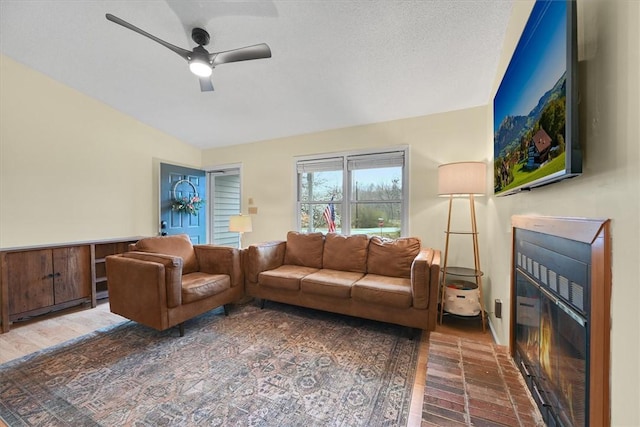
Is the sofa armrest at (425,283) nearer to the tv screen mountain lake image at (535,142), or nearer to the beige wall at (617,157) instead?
the tv screen mountain lake image at (535,142)

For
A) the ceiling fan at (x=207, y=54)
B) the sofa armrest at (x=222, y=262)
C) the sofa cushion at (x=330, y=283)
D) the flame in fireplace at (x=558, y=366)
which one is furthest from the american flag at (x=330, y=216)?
the flame in fireplace at (x=558, y=366)

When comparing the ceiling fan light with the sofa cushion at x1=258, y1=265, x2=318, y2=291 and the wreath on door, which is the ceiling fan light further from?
the wreath on door

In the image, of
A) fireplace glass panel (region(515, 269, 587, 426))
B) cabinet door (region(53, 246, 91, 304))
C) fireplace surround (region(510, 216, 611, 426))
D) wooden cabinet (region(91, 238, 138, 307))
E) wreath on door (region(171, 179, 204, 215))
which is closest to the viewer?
fireplace surround (region(510, 216, 611, 426))

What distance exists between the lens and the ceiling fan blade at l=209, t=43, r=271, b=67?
193 cm

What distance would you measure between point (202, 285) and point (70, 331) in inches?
→ 52.1

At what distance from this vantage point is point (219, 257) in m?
3.01

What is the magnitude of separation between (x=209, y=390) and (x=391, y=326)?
1720 mm

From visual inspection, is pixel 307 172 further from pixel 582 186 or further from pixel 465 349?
pixel 582 186

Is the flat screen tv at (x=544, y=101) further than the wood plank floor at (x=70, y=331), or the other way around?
the wood plank floor at (x=70, y=331)

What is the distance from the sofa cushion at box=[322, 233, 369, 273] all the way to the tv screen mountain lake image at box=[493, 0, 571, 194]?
5.68ft

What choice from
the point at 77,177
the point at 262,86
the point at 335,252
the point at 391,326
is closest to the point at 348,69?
the point at 262,86

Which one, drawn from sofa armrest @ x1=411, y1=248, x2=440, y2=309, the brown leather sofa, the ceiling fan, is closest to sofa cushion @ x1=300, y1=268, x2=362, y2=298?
the brown leather sofa

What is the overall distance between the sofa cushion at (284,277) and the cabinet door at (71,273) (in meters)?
2.10

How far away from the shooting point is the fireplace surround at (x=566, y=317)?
75 cm
